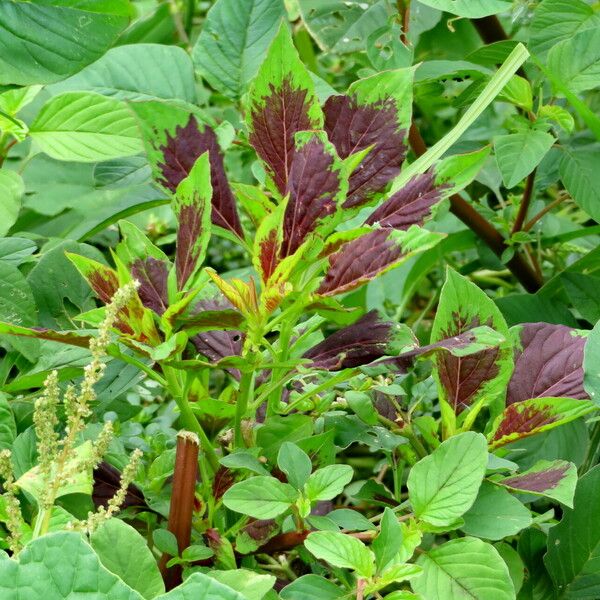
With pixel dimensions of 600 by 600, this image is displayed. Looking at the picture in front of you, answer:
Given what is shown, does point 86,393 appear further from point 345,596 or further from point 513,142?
point 513,142

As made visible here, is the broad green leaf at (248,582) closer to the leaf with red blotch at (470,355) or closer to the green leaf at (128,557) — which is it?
the green leaf at (128,557)

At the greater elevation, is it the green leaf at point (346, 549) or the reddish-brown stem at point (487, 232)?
the green leaf at point (346, 549)

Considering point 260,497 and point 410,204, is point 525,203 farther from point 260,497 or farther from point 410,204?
point 260,497

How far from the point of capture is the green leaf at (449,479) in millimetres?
547

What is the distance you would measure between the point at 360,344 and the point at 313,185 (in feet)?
0.32

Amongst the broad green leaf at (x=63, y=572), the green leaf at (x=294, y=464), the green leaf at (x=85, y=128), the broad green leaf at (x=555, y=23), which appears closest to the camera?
the broad green leaf at (x=63, y=572)

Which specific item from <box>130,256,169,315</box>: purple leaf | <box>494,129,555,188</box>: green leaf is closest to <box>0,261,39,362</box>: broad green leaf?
<box>130,256,169,315</box>: purple leaf

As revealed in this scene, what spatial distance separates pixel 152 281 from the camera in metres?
0.59

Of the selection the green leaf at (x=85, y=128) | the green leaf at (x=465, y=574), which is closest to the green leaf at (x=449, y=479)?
the green leaf at (x=465, y=574)

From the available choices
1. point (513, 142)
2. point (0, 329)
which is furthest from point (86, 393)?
point (513, 142)

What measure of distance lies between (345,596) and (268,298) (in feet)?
0.56

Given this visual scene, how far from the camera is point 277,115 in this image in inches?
24.1

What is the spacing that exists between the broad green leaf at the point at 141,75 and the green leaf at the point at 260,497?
1.37ft

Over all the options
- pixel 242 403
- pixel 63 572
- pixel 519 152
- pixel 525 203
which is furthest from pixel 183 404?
pixel 525 203
